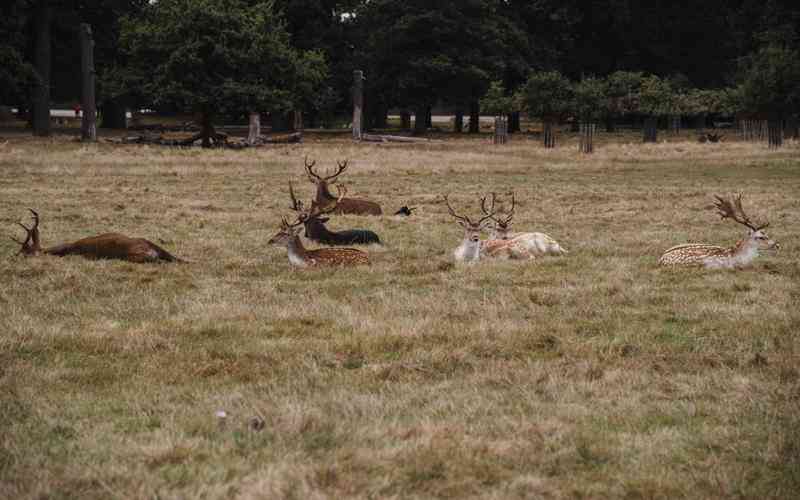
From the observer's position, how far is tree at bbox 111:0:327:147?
109ft

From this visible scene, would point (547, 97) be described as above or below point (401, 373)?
above

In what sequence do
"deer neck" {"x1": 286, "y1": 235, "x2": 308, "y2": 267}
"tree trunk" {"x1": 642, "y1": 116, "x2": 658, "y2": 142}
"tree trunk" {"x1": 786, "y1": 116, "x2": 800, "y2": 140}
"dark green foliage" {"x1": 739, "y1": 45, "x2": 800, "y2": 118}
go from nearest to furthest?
"deer neck" {"x1": 286, "y1": 235, "x2": 308, "y2": 267} < "dark green foliage" {"x1": 739, "y1": 45, "x2": 800, "y2": 118} < "tree trunk" {"x1": 786, "y1": 116, "x2": 800, "y2": 140} < "tree trunk" {"x1": 642, "y1": 116, "x2": 658, "y2": 142}

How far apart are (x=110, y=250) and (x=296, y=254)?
195cm

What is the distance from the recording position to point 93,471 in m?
4.31

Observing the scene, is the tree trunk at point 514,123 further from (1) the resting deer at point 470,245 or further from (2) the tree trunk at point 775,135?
(1) the resting deer at point 470,245

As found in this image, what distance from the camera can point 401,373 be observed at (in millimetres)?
5922

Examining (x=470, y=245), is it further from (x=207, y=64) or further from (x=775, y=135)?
(x=775, y=135)

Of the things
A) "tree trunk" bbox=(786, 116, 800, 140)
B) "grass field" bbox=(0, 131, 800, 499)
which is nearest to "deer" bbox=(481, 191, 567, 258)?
"grass field" bbox=(0, 131, 800, 499)

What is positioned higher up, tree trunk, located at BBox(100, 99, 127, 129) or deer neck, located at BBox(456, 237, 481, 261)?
tree trunk, located at BBox(100, 99, 127, 129)

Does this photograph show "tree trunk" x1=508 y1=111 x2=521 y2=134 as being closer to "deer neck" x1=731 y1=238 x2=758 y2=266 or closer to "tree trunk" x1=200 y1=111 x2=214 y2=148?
"tree trunk" x1=200 y1=111 x2=214 y2=148

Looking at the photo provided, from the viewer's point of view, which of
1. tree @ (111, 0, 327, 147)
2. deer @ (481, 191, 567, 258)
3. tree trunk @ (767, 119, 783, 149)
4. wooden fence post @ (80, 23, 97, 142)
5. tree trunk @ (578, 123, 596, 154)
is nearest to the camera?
deer @ (481, 191, 567, 258)

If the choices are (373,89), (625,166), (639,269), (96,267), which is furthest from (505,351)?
(373,89)

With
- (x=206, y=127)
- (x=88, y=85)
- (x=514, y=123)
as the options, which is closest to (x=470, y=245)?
(x=206, y=127)

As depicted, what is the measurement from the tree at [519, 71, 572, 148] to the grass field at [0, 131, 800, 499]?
96.8ft
